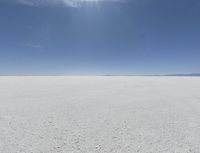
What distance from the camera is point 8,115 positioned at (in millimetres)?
4828

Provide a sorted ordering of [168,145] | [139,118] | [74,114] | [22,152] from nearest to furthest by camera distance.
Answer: [22,152] < [168,145] < [139,118] < [74,114]

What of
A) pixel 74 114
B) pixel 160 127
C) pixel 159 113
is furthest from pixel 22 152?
pixel 159 113

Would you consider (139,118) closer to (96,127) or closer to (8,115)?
(96,127)

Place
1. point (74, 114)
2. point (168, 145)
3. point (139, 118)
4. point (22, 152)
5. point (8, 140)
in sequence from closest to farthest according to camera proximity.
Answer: point (22, 152)
point (168, 145)
point (8, 140)
point (139, 118)
point (74, 114)

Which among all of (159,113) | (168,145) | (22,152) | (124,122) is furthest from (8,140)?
(159,113)

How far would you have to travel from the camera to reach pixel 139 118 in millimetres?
4602

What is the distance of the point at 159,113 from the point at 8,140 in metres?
4.12

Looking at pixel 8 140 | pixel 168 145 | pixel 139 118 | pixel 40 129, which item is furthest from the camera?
pixel 139 118

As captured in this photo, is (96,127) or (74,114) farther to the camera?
(74,114)

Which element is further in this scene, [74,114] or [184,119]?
[74,114]

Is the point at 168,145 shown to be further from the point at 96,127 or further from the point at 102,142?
the point at 96,127

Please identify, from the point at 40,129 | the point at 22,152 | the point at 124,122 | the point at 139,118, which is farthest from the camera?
the point at 139,118

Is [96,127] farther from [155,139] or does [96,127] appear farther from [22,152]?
[22,152]

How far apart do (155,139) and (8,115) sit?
4.08 meters
